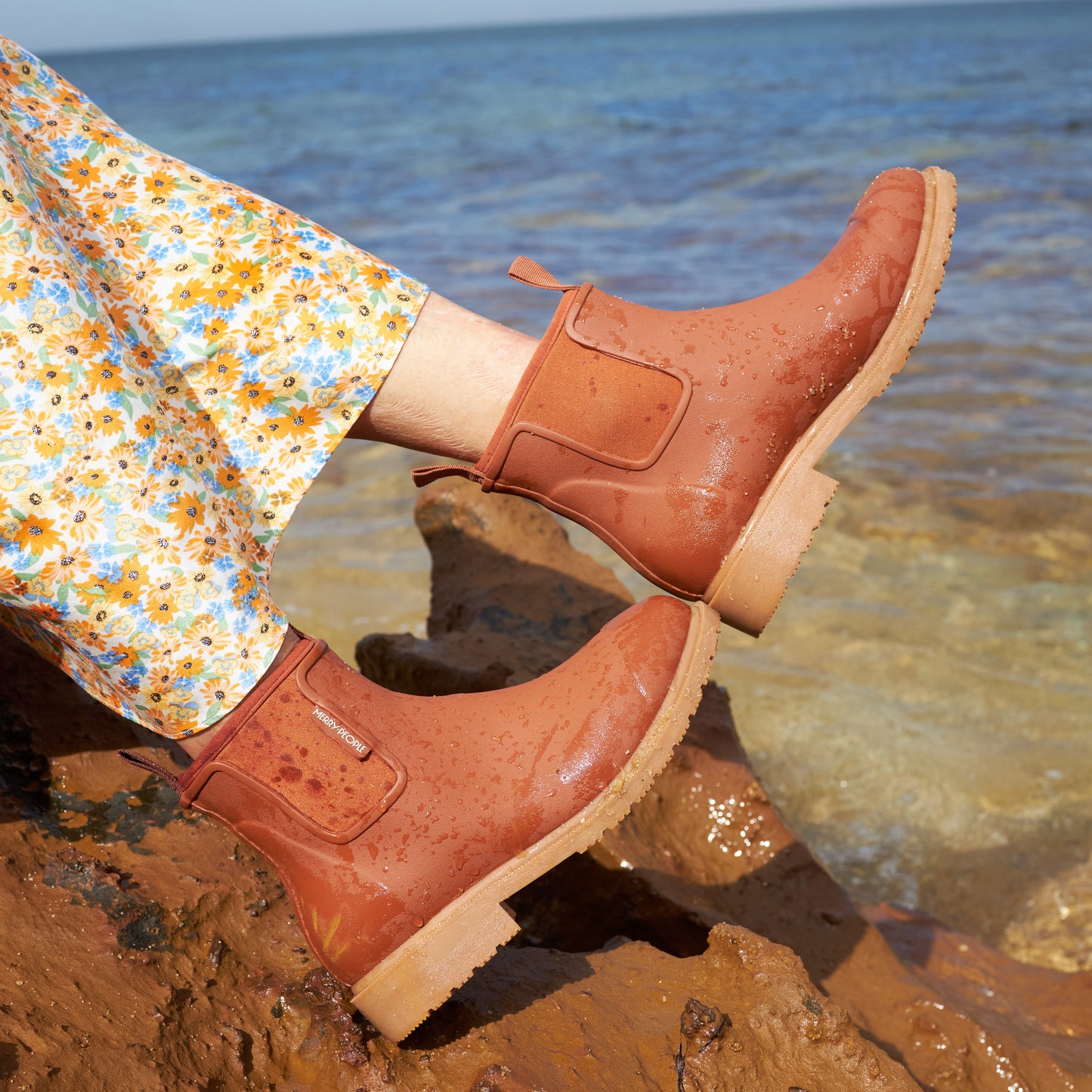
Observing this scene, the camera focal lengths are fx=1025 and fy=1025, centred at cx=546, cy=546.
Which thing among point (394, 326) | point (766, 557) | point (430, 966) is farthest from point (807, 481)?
point (430, 966)

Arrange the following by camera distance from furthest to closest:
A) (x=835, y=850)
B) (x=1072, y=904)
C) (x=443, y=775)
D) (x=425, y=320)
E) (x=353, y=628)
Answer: (x=353, y=628)
(x=835, y=850)
(x=1072, y=904)
(x=425, y=320)
(x=443, y=775)

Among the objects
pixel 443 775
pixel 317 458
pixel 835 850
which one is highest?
pixel 317 458

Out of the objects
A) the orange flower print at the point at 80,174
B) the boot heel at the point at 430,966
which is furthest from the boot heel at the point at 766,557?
the orange flower print at the point at 80,174

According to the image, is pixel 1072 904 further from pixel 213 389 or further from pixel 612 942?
pixel 213 389

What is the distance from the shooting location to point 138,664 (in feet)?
3.71

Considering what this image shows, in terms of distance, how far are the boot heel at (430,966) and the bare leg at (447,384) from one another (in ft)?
2.04

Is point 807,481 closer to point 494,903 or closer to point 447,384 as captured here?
point 447,384

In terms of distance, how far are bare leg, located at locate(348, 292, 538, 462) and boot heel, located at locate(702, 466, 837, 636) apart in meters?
0.39

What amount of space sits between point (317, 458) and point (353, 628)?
1758mm

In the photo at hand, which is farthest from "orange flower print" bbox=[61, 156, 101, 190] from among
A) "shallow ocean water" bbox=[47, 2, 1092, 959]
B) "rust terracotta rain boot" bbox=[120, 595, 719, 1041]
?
"shallow ocean water" bbox=[47, 2, 1092, 959]

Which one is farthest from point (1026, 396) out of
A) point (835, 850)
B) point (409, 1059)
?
point (409, 1059)

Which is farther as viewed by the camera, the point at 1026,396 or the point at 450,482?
the point at 1026,396

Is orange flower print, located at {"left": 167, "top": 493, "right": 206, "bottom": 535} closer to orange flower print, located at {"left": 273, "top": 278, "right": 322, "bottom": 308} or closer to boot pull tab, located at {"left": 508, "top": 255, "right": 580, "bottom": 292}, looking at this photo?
orange flower print, located at {"left": 273, "top": 278, "right": 322, "bottom": 308}

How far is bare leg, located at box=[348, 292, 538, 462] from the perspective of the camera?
1367mm
